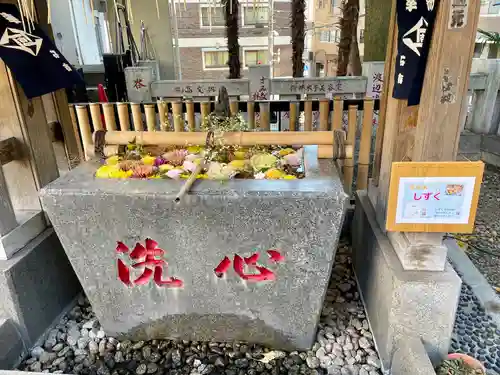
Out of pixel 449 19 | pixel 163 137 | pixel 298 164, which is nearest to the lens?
pixel 449 19

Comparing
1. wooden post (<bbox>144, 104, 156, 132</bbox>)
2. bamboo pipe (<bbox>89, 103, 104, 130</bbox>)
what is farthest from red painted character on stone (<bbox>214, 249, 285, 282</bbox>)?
bamboo pipe (<bbox>89, 103, 104, 130</bbox>)

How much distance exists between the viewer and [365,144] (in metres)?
4.00

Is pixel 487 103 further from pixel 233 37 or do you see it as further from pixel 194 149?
pixel 194 149

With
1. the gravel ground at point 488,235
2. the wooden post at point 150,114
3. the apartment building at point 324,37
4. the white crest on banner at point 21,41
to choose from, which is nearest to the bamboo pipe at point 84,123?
the wooden post at point 150,114

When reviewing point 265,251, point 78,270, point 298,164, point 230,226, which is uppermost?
point 298,164

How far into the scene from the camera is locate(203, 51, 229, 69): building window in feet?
62.2

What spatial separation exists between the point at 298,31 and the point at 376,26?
232 cm

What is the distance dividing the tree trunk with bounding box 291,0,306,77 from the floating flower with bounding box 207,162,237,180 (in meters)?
7.84

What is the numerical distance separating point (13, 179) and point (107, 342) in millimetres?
1396

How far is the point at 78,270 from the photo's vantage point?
7.68 feet

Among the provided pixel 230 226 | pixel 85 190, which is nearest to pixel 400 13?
pixel 230 226

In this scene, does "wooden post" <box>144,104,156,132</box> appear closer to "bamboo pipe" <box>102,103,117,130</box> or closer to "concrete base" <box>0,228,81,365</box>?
"bamboo pipe" <box>102,103,117,130</box>

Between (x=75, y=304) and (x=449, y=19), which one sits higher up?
(x=449, y=19)

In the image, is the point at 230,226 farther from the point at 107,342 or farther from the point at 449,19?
the point at 449,19
